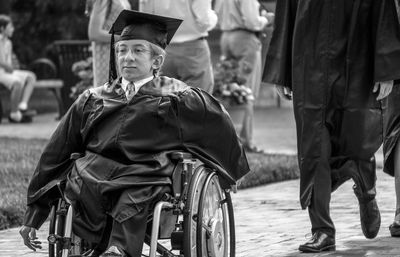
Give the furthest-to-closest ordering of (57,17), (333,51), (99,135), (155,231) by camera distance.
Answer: (57,17)
(333,51)
(99,135)
(155,231)

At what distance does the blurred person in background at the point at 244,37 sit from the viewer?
42.7ft

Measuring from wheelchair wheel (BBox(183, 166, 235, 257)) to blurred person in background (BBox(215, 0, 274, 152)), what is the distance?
21.8 feet

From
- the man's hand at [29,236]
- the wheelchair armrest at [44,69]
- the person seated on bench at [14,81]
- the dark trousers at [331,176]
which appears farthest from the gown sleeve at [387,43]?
the wheelchair armrest at [44,69]

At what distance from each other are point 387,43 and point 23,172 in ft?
14.6

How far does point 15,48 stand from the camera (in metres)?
22.9

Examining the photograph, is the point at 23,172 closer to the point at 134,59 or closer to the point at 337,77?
the point at 337,77

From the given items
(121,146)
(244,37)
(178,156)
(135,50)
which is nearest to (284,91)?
(135,50)

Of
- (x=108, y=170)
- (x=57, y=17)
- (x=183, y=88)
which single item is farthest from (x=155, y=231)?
(x=57, y=17)

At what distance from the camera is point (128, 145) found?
19.0 ft

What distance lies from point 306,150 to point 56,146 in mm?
1676

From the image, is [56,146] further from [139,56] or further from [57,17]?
[57,17]

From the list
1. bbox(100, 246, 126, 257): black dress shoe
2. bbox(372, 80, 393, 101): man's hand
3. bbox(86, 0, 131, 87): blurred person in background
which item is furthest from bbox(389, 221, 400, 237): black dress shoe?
bbox(86, 0, 131, 87): blurred person in background

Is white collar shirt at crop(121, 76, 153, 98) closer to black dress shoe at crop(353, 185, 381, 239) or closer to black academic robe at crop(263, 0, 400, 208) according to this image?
black academic robe at crop(263, 0, 400, 208)

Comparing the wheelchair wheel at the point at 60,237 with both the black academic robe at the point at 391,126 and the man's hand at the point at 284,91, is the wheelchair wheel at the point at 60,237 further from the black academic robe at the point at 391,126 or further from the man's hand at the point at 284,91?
the black academic robe at the point at 391,126
